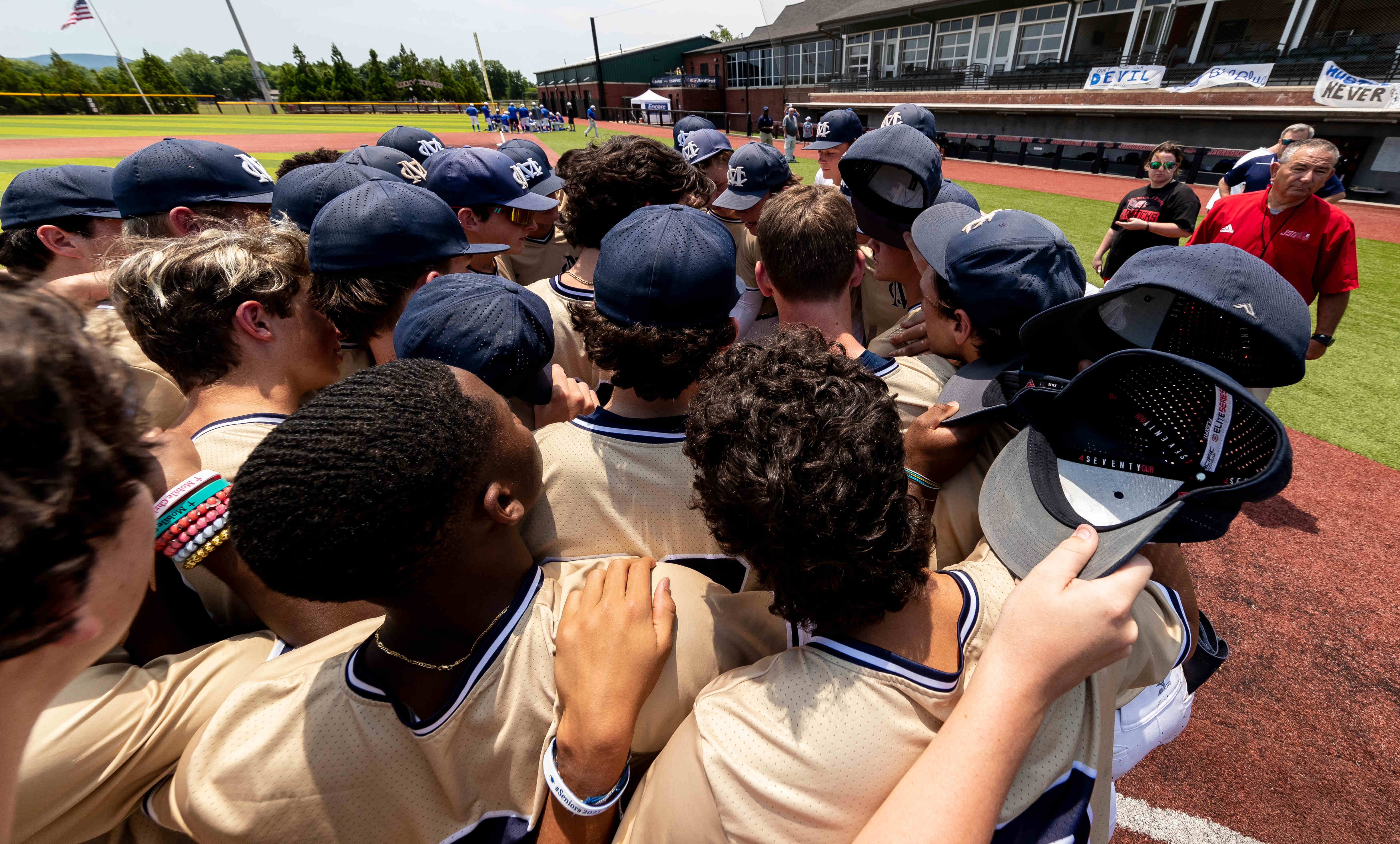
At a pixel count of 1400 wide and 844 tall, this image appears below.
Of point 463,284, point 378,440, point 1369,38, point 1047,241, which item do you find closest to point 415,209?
point 463,284

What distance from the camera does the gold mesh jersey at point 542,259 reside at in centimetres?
430

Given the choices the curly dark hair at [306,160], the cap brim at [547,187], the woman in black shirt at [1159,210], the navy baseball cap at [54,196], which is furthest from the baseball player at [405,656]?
the woman in black shirt at [1159,210]

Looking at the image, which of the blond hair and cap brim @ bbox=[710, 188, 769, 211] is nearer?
the blond hair

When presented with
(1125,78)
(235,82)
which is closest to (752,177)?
(1125,78)

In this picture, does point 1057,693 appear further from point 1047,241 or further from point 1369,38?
point 1369,38

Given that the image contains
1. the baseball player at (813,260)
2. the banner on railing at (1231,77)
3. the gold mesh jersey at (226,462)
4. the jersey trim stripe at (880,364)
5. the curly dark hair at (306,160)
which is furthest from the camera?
the banner on railing at (1231,77)

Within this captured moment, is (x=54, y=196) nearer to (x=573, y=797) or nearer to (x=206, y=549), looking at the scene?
(x=206, y=549)

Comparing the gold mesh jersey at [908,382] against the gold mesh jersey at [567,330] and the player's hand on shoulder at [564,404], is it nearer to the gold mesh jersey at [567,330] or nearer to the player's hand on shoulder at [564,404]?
the player's hand on shoulder at [564,404]

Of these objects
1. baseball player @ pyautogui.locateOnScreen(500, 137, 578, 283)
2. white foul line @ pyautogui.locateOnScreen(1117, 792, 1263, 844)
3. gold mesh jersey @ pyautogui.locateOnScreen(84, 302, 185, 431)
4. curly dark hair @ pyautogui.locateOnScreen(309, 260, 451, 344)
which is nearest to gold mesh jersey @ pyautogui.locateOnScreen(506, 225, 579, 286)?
baseball player @ pyautogui.locateOnScreen(500, 137, 578, 283)

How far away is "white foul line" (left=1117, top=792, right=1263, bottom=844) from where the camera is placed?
2.32 m

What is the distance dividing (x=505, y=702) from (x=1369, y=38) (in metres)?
30.7

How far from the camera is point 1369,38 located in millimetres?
18172

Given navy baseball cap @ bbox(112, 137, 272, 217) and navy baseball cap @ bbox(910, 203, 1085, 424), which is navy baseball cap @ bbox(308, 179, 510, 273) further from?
navy baseball cap @ bbox(910, 203, 1085, 424)

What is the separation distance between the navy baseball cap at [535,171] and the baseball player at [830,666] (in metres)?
3.33
